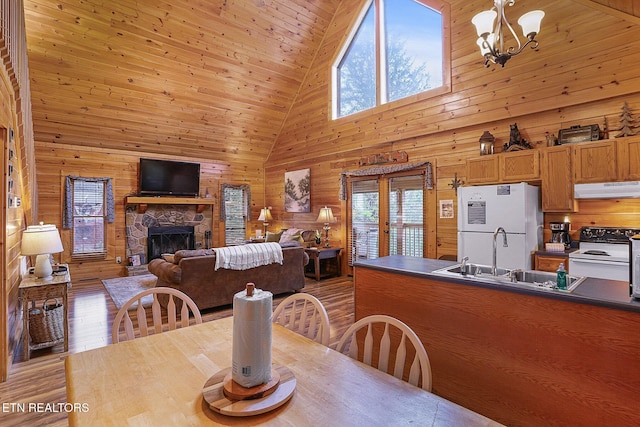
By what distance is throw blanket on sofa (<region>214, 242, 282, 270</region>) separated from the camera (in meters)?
4.20

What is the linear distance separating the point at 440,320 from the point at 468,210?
92.9 inches

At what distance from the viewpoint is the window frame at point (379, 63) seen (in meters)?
4.82

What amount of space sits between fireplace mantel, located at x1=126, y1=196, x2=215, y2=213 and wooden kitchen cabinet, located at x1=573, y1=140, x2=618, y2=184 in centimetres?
666

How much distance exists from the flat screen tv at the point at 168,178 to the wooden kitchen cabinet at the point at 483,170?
5.68 metres

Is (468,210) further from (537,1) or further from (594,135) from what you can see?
(537,1)

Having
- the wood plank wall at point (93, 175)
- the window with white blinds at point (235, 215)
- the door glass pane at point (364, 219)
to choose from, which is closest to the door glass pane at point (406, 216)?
the door glass pane at point (364, 219)

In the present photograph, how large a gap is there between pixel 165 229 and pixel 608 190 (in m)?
7.34

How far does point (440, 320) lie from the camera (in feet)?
7.23

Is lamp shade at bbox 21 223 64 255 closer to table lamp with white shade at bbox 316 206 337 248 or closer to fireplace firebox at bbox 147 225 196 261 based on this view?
fireplace firebox at bbox 147 225 196 261

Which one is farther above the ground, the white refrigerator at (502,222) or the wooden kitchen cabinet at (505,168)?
the wooden kitchen cabinet at (505,168)

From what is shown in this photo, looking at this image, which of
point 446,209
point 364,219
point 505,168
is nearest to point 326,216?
point 364,219

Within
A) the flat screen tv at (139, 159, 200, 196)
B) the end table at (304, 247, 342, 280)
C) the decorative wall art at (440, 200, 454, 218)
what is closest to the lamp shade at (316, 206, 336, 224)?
the end table at (304, 247, 342, 280)

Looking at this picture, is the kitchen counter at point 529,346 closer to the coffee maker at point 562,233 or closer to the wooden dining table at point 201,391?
the wooden dining table at point 201,391

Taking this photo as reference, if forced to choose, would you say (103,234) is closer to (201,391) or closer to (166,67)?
(166,67)
